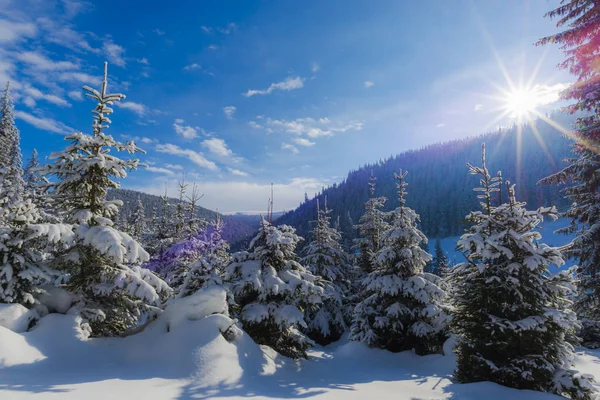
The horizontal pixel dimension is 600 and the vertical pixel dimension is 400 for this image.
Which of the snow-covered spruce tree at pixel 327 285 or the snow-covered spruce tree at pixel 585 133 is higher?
the snow-covered spruce tree at pixel 585 133

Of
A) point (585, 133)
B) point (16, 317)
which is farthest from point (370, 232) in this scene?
point (16, 317)

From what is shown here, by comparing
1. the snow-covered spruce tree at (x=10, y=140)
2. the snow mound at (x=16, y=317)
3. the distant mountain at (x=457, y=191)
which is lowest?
the snow mound at (x=16, y=317)

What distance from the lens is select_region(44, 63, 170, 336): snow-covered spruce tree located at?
27.9 ft

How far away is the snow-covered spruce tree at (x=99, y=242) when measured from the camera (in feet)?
27.9

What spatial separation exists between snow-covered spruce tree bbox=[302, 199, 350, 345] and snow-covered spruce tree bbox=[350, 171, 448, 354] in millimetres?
5802

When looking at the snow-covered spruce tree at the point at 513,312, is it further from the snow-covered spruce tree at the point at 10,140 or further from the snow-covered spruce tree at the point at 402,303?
the snow-covered spruce tree at the point at 10,140

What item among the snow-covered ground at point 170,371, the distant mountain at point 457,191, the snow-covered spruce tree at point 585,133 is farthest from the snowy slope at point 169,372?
the distant mountain at point 457,191

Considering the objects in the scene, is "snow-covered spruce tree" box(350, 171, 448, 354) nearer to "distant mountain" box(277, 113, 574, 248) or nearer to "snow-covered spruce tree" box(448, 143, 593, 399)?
"snow-covered spruce tree" box(448, 143, 593, 399)

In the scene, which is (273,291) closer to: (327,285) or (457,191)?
(327,285)

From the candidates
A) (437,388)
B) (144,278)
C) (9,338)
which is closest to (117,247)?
(144,278)

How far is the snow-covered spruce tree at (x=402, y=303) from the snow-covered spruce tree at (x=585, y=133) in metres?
5.97

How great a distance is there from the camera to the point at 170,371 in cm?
729

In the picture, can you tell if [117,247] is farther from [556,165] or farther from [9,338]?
[556,165]

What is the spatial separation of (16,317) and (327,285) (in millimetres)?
17079
